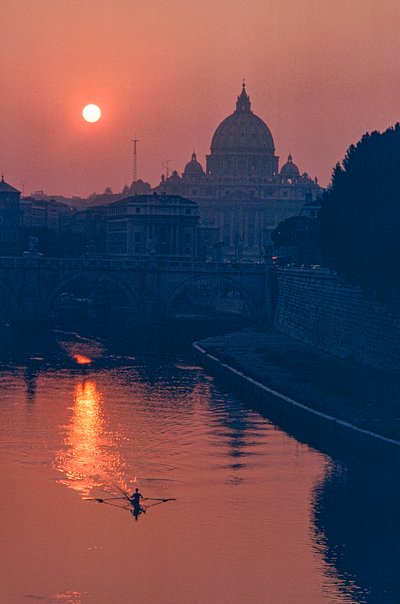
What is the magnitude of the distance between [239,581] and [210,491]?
26.1 ft

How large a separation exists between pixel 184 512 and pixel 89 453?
8743 millimetres

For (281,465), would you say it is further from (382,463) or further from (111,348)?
(111,348)

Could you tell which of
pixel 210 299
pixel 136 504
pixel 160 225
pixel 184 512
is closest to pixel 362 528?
pixel 184 512

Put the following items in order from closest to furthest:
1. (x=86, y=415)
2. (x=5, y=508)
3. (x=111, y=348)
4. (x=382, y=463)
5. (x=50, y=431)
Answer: (x=5, y=508)
(x=382, y=463)
(x=50, y=431)
(x=86, y=415)
(x=111, y=348)

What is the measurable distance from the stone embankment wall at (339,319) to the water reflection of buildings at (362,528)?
60.6 ft

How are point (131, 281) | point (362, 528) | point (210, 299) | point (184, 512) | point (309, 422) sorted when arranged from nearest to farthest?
point (362, 528) → point (184, 512) → point (309, 422) → point (131, 281) → point (210, 299)

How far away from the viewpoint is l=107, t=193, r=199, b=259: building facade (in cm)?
17662

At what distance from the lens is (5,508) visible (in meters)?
39.3

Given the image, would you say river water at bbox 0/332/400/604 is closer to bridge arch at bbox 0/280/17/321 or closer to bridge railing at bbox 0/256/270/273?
bridge arch at bbox 0/280/17/321

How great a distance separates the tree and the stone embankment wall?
1.43 meters

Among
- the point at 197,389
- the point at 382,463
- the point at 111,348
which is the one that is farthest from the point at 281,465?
the point at 111,348

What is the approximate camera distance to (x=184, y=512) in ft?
128

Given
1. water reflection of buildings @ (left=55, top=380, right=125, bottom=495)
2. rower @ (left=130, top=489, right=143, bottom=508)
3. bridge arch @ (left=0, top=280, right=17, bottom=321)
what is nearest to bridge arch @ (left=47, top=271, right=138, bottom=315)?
bridge arch @ (left=0, top=280, right=17, bottom=321)

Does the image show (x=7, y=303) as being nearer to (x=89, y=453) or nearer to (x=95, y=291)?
(x=95, y=291)
